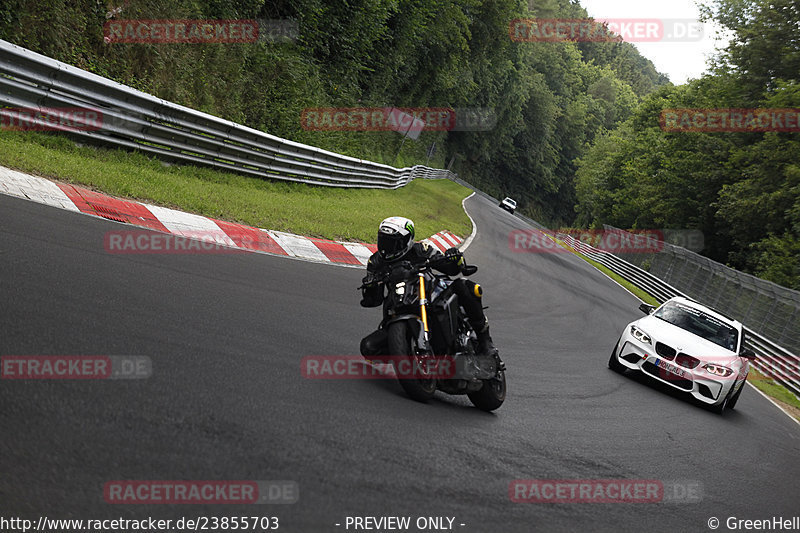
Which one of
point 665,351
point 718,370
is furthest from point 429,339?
point 718,370

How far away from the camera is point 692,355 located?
34.2 feet

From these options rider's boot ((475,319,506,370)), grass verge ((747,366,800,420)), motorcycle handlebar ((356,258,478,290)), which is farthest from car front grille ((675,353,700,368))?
motorcycle handlebar ((356,258,478,290))

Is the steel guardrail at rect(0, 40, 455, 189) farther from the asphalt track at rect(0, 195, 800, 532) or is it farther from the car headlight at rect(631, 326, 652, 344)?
the car headlight at rect(631, 326, 652, 344)

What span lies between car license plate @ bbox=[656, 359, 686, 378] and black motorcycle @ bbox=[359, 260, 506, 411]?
516 cm

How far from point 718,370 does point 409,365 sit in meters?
6.66

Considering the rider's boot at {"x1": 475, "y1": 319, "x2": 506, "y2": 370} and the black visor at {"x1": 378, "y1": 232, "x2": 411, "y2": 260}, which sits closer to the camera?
the black visor at {"x1": 378, "y1": 232, "x2": 411, "y2": 260}

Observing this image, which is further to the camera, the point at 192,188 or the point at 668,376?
the point at 192,188

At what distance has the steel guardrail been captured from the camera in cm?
1025

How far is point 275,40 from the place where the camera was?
24750 millimetres

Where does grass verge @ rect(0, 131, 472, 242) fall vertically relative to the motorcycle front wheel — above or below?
above

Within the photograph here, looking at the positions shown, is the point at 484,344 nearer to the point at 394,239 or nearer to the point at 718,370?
the point at 394,239

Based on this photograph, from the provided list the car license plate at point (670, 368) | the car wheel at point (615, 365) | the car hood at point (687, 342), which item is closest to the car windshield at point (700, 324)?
the car hood at point (687, 342)

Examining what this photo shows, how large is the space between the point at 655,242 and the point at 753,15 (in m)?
14.6

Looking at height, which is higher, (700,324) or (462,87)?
(462,87)
